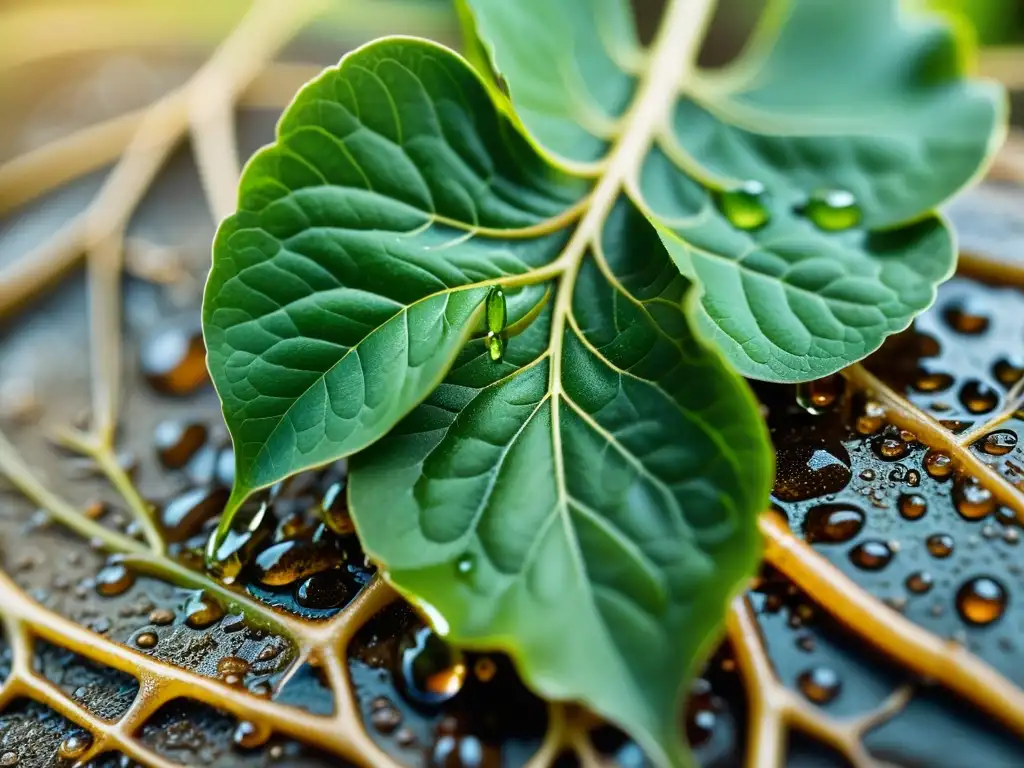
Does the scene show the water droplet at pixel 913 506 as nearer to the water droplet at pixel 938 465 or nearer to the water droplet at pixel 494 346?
the water droplet at pixel 938 465

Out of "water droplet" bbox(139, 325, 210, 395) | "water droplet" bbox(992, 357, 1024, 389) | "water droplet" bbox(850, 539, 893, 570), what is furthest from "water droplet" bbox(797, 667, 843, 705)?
"water droplet" bbox(139, 325, 210, 395)

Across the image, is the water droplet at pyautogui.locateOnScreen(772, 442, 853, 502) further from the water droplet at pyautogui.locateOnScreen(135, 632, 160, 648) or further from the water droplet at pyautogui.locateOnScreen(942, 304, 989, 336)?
the water droplet at pyautogui.locateOnScreen(135, 632, 160, 648)

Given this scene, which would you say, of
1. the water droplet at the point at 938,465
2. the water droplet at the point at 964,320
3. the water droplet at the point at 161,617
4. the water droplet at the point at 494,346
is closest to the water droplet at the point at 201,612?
→ the water droplet at the point at 161,617

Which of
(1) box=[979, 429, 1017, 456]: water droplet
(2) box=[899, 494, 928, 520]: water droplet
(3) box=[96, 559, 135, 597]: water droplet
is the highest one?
(1) box=[979, 429, 1017, 456]: water droplet

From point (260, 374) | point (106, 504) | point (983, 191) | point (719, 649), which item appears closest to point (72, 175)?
point (106, 504)

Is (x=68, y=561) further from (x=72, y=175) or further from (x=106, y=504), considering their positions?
(x=72, y=175)

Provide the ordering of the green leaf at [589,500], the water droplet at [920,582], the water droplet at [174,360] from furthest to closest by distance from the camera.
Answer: the water droplet at [174,360]
the water droplet at [920,582]
the green leaf at [589,500]
